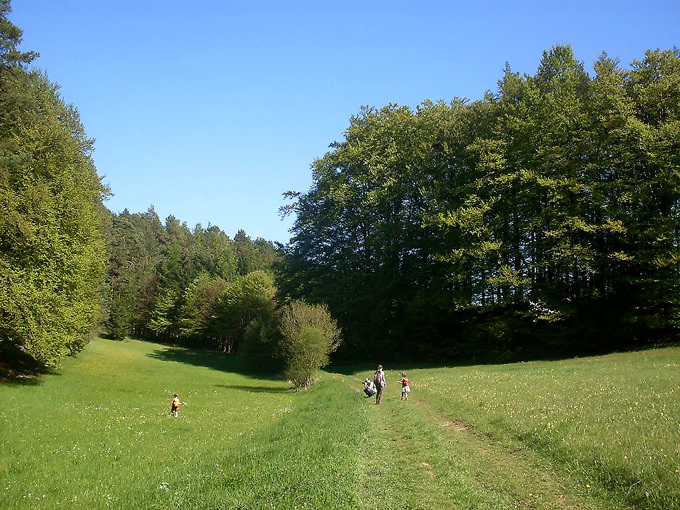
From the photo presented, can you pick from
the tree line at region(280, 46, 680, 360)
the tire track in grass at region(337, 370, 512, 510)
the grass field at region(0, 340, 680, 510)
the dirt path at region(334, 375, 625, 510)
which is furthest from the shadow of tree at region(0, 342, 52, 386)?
the dirt path at region(334, 375, 625, 510)

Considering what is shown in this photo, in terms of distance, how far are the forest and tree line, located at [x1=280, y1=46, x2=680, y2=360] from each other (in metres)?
0.18

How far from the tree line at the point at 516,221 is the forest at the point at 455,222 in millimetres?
180

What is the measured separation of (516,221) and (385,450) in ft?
114

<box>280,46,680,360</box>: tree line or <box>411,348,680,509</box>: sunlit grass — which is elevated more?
<box>280,46,680,360</box>: tree line

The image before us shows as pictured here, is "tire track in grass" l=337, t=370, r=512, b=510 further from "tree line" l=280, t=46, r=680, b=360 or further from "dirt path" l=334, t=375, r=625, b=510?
"tree line" l=280, t=46, r=680, b=360

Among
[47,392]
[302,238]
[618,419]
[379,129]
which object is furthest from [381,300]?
[618,419]

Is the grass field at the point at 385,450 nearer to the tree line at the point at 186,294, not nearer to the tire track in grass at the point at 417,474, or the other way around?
the tire track in grass at the point at 417,474

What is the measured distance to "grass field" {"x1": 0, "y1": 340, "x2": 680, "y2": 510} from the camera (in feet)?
28.6

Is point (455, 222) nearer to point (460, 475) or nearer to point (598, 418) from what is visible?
point (598, 418)

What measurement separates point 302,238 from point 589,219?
3194cm

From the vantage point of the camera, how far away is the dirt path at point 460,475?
8.40 metres

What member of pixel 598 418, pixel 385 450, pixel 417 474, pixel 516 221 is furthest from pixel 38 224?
pixel 516 221

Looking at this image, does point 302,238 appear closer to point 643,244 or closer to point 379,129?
point 379,129

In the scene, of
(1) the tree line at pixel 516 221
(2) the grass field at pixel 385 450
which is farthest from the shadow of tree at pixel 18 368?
(1) the tree line at pixel 516 221
